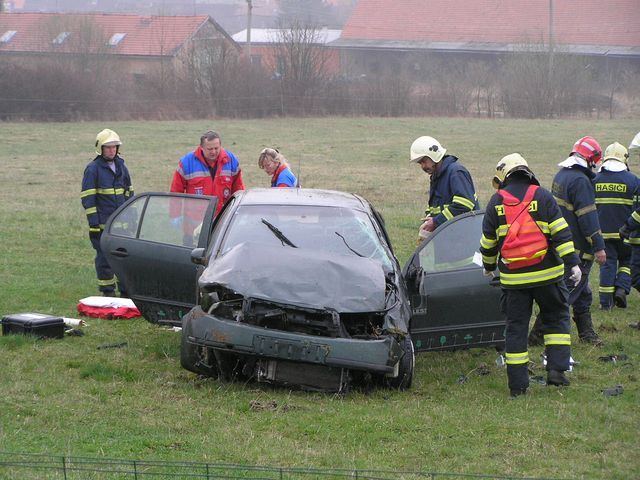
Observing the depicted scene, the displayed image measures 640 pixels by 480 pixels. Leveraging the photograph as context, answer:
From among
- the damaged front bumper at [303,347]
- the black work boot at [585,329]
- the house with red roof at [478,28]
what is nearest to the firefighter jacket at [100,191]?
the damaged front bumper at [303,347]

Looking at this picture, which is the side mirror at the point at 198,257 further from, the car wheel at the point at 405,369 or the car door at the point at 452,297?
the car wheel at the point at 405,369

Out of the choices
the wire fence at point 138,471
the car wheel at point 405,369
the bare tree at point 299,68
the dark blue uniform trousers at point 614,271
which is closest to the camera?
the wire fence at point 138,471

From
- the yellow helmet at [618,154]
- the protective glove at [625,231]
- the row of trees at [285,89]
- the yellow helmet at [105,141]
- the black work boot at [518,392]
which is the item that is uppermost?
the row of trees at [285,89]

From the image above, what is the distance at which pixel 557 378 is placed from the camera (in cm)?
745

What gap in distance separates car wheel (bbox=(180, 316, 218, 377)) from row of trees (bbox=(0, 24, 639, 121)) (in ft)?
120

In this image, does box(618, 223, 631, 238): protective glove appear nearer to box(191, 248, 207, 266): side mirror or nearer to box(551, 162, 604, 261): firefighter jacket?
box(551, 162, 604, 261): firefighter jacket

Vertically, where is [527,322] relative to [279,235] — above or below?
below

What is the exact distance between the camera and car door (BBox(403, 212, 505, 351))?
25.4 ft

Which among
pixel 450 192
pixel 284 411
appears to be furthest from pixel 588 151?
pixel 284 411

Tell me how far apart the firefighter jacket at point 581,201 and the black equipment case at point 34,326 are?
4653mm

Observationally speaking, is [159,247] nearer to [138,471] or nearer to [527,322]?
[527,322]

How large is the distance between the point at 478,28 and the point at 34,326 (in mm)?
66711

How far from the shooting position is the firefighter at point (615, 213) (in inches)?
A: 419

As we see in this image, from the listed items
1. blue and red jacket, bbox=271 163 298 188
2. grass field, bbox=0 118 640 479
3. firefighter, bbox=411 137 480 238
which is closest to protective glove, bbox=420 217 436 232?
firefighter, bbox=411 137 480 238
